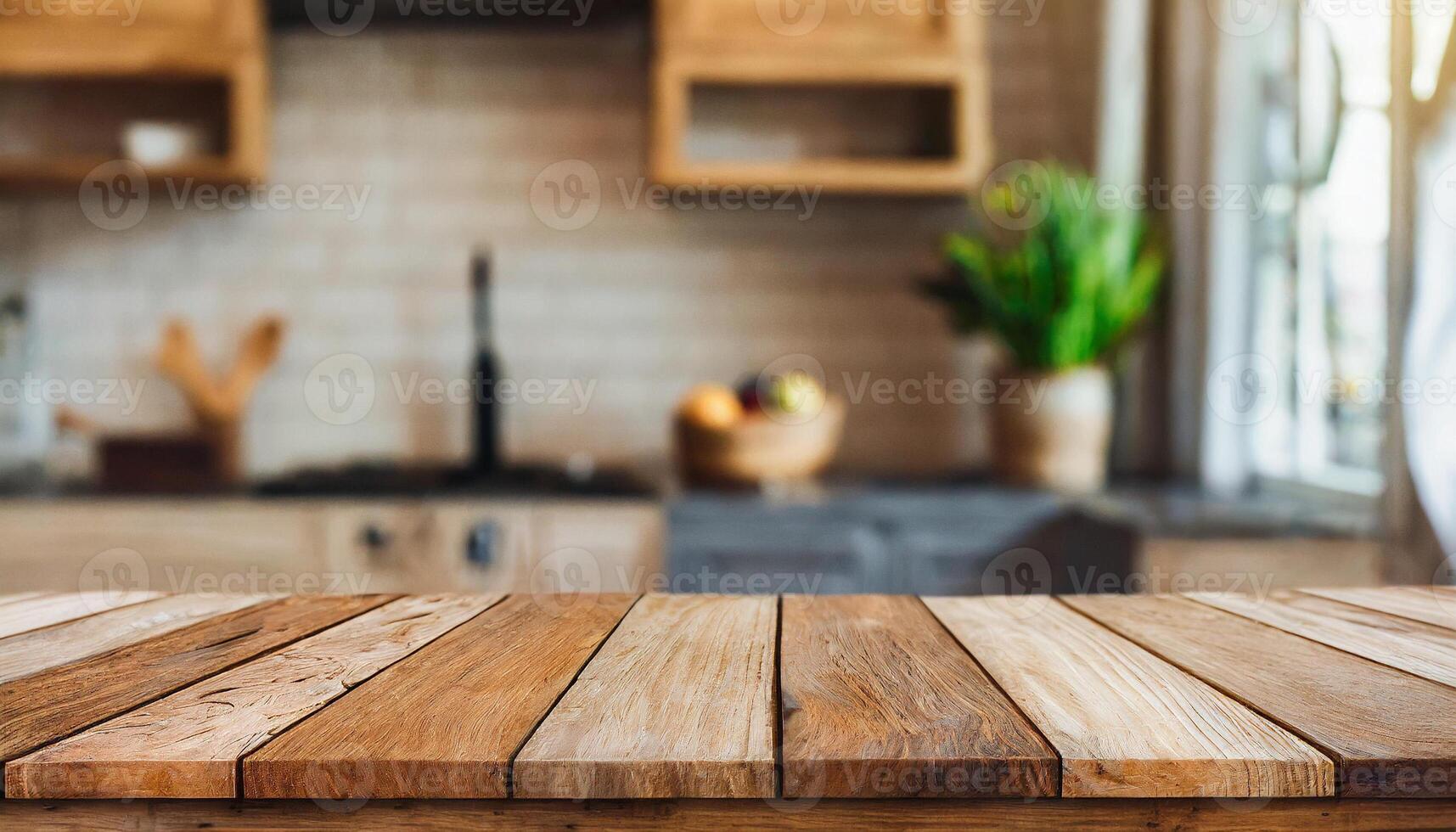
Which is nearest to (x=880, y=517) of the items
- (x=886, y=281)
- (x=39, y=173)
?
(x=886, y=281)

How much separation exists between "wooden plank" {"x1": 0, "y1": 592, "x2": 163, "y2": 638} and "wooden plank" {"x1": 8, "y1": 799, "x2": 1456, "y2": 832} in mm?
331

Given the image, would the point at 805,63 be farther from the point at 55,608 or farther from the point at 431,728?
the point at 431,728

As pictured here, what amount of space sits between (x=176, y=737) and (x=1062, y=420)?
184 cm

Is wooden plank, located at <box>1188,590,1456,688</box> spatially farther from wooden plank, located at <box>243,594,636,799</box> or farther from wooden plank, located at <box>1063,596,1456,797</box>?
wooden plank, located at <box>243,594,636,799</box>

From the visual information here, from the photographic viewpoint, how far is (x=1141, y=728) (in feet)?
1.85

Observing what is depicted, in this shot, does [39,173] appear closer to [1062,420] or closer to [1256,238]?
[1062,420]

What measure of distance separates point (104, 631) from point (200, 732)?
0.31m

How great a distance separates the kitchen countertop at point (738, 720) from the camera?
52 cm

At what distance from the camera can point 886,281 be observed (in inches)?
100

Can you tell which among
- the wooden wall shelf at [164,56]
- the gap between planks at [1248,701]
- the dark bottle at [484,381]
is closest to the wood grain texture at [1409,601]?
the gap between planks at [1248,701]

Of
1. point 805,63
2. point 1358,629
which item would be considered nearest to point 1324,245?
point 805,63

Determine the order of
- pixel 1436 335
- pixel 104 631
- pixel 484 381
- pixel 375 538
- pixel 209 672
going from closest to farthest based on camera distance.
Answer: pixel 209 672
pixel 104 631
pixel 1436 335
pixel 375 538
pixel 484 381

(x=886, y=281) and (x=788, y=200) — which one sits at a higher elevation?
(x=788, y=200)

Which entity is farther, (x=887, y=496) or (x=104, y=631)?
(x=887, y=496)
